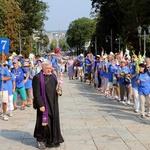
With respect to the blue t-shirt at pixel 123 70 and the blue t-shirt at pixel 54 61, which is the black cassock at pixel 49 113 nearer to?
the blue t-shirt at pixel 123 70

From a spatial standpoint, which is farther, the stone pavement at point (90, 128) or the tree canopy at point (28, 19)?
the tree canopy at point (28, 19)

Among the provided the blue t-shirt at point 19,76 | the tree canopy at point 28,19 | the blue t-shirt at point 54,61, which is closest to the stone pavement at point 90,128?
the blue t-shirt at point 19,76

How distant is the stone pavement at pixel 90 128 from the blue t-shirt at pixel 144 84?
783 mm

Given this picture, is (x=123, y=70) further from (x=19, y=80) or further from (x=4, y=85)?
(x=4, y=85)

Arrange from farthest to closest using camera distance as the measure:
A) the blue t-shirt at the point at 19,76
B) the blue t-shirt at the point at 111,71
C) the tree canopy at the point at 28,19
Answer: the tree canopy at the point at 28,19
the blue t-shirt at the point at 111,71
the blue t-shirt at the point at 19,76

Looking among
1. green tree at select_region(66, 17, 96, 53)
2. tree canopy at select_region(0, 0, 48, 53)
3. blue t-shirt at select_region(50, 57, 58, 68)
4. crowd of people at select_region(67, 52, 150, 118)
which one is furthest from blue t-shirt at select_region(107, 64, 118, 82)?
green tree at select_region(66, 17, 96, 53)

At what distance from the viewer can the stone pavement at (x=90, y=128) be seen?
8.35m

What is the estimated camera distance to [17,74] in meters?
13.3

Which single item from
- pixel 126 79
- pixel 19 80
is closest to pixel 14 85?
pixel 19 80

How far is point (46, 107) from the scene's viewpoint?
801 cm

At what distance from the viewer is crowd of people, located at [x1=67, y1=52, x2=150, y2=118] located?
1145 centimetres

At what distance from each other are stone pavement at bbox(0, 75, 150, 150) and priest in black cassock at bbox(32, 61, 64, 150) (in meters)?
0.27

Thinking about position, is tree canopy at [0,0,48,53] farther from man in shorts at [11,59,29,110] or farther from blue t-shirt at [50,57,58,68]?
man in shorts at [11,59,29,110]

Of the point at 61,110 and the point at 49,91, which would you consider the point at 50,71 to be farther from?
the point at 61,110
